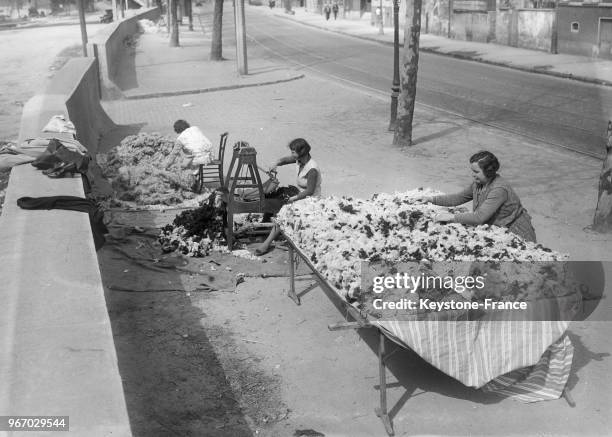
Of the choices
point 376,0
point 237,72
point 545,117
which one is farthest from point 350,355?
point 376,0

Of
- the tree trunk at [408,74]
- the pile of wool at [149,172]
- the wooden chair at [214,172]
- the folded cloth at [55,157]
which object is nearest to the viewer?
the folded cloth at [55,157]

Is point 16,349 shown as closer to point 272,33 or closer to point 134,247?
point 134,247

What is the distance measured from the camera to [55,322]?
503 cm

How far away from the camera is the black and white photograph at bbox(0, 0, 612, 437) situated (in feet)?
17.6

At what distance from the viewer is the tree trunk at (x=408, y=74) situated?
13.6 metres

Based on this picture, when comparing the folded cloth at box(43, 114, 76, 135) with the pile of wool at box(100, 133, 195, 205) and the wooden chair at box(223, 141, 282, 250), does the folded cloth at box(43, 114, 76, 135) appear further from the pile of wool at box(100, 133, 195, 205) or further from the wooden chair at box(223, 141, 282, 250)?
the wooden chair at box(223, 141, 282, 250)

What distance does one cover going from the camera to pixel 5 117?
20641 millimetres

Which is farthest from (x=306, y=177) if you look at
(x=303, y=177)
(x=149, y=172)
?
(x=149, y=172)

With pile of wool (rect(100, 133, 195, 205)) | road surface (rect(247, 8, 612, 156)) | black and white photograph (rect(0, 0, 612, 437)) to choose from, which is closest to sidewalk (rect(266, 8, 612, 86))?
road surface (rect(247, 8, 612, 156))

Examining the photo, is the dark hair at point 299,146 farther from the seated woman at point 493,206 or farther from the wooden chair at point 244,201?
the seated woman at point 493,206

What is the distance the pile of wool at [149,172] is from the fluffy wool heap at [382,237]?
12.3 ft

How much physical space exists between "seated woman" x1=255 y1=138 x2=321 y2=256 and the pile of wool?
8.13 feet

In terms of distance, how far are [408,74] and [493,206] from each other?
299 inches

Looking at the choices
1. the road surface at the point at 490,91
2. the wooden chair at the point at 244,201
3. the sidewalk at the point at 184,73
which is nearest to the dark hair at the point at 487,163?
the wooden chair at the point at 244,201
